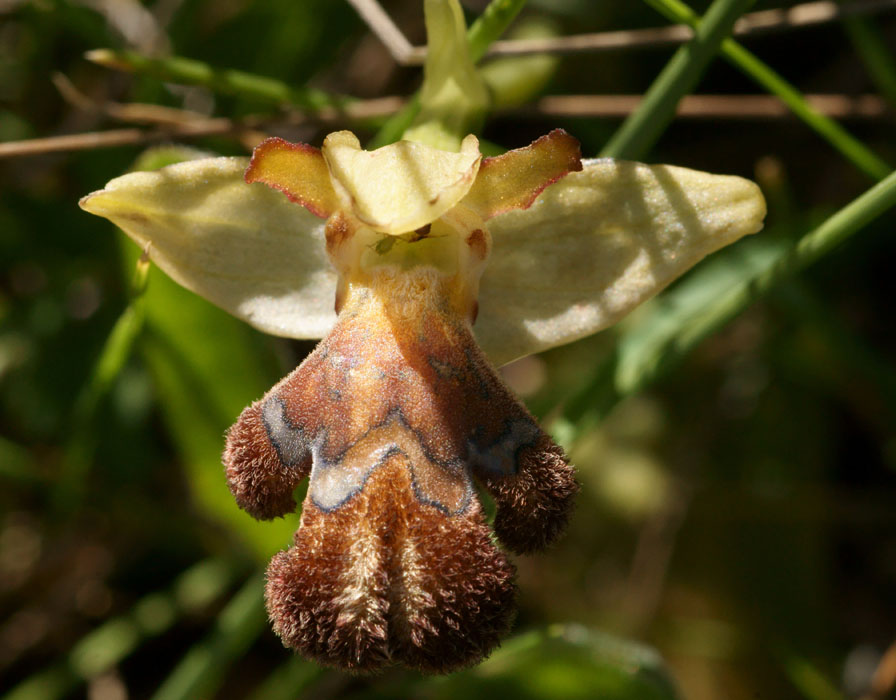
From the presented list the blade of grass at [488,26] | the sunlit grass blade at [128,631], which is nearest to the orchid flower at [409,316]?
the blade of grass at [488,26]

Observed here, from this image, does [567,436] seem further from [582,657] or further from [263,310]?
[263,310]

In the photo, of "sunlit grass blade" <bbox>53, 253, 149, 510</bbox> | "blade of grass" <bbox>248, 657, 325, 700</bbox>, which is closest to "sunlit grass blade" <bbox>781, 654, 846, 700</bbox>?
"blade of grass" <bbox>248, 657, 325, 700</bbox>

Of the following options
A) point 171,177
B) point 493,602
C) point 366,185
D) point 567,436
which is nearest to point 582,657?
point 567,436

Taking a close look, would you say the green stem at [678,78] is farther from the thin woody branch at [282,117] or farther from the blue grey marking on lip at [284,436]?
the blue grey marking on lip at [284,436]

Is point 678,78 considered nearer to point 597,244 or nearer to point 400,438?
point 597,244

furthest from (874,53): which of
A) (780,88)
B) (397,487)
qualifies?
(397,487)

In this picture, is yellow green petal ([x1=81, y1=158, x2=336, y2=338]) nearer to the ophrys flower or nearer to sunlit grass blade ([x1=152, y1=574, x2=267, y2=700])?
the ophrys flower
